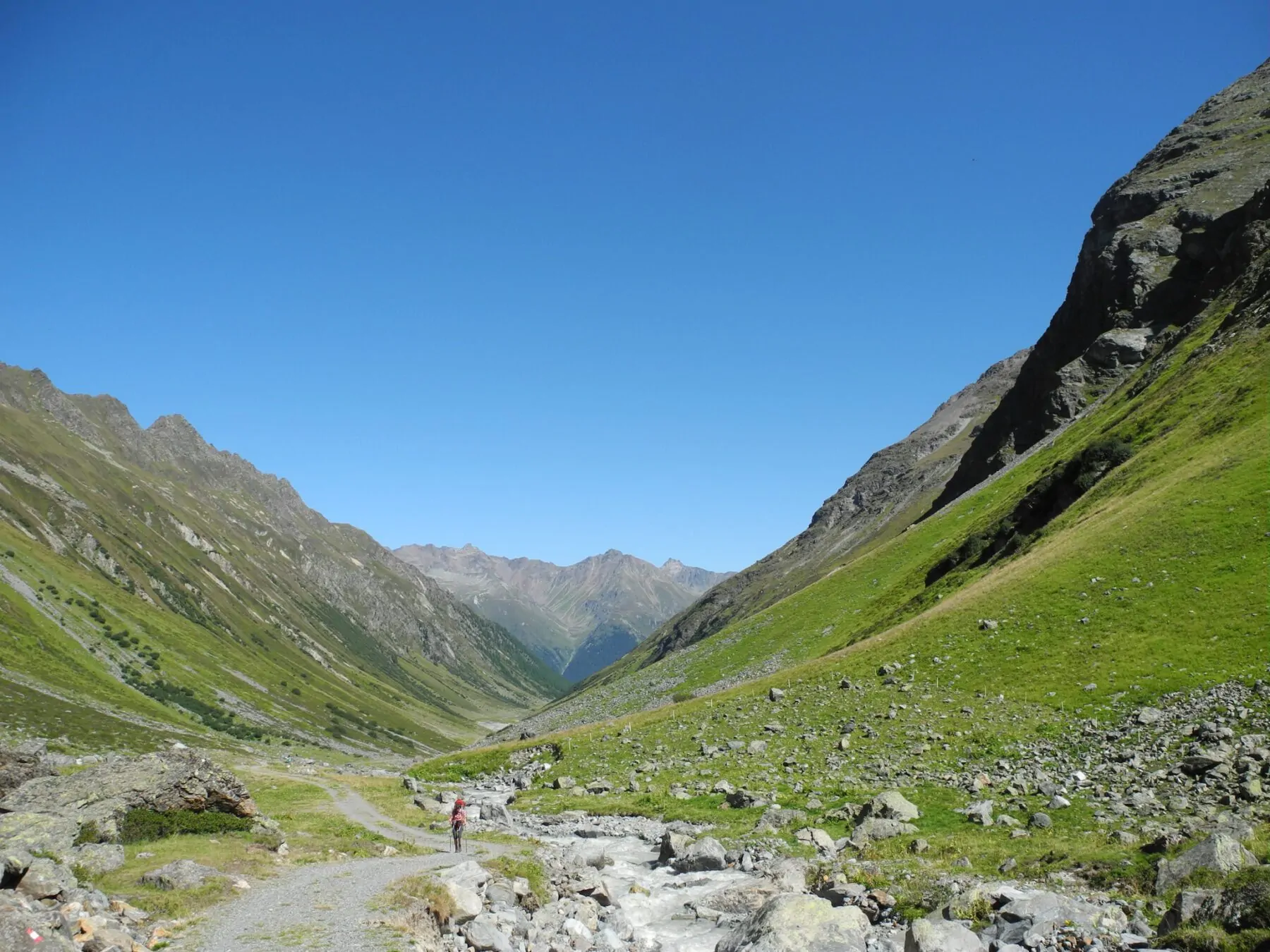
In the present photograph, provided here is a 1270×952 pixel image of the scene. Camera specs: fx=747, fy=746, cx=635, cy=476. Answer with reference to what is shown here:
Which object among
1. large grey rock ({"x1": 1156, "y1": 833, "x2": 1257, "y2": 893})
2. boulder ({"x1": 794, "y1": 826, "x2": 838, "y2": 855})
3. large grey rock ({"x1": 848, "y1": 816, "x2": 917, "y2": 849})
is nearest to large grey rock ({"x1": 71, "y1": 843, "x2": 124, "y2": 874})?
boulder ({"x1": 794, "y1": 826, "x2": 838, "y2": 855})

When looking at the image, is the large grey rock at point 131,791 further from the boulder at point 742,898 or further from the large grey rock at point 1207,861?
the large grey rock at point 1207,861

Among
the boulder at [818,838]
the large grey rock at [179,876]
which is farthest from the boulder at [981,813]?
the large grey rock at [179,876]

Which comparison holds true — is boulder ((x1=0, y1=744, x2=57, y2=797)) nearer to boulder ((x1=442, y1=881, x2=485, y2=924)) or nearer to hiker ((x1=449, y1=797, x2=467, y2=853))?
hiker ((x1=449, y1=797, x2=467, y2=853))

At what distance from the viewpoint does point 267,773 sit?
79.1m

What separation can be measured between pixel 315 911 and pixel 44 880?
696cm

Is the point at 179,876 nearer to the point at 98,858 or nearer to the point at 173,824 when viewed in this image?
the point at 98,858

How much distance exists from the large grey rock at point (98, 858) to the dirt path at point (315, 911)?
4950mm

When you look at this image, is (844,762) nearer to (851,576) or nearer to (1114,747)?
(1114,747)

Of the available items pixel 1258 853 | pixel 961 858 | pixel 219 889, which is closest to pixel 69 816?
pixel 219 889

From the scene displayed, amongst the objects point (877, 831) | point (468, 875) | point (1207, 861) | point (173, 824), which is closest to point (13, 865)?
point (468, 875)

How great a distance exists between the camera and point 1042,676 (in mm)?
39625

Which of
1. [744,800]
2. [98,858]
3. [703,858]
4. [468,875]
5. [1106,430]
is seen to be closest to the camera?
[98,858]

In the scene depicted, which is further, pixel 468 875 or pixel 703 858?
pixel 703 858

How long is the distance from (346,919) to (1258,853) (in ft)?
78.9
